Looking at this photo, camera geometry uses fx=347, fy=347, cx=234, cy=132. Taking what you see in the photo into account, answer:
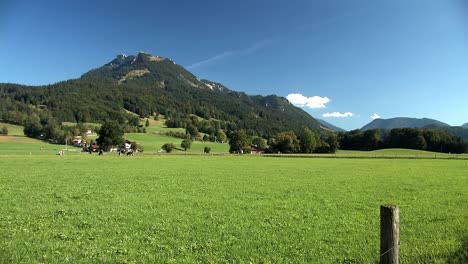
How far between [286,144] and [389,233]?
150m

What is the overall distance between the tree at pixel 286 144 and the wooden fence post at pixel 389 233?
148533mm

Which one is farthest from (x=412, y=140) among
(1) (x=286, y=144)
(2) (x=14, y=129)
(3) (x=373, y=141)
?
(2) (x=14, y=129)

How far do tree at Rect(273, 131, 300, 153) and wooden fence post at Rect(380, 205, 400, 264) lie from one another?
14853 centimetres

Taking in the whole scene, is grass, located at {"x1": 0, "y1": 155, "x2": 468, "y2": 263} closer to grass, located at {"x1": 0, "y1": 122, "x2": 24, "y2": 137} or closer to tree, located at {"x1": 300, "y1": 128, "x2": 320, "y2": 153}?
tree, located at {"x1": 300, "y1": 128, "x2": 320, "y2": 153}

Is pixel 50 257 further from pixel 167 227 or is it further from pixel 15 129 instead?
pixel 15 129

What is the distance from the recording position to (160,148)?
169 metres

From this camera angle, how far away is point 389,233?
20.7ft

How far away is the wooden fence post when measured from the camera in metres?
6.22

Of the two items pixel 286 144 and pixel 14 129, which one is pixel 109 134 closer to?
pixel 286 144

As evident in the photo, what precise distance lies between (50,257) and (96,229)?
317cm

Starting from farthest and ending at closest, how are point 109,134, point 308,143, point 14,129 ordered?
point 14,129
point 308,143
point 109,134

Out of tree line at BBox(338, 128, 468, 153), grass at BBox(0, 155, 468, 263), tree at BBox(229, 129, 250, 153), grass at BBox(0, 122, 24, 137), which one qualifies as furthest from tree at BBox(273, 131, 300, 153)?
grass at BBox(0, 155, 468, 263)

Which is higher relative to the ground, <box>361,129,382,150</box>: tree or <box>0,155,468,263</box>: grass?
<box>361,129,382,150</box>: tree

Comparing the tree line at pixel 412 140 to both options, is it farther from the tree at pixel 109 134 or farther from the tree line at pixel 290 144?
the tree at pixel 109 134
